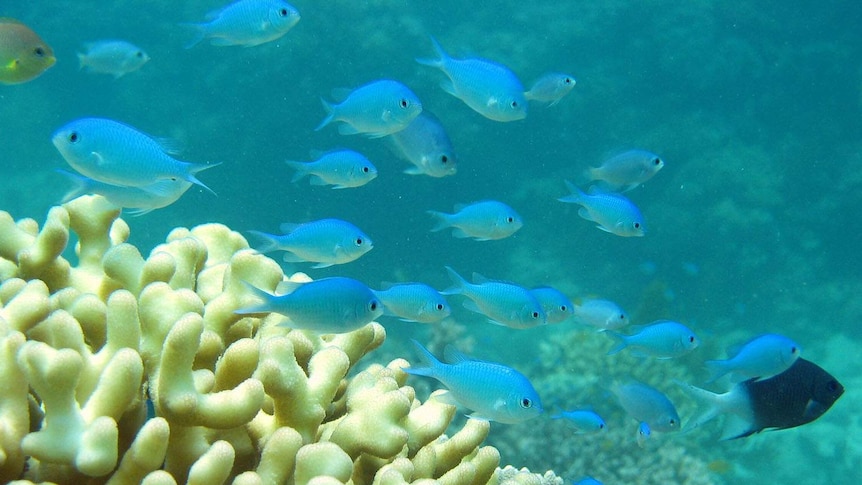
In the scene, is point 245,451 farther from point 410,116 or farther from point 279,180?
point 279,180

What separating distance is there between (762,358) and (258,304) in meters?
3.90

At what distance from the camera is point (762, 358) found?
4.58 metres

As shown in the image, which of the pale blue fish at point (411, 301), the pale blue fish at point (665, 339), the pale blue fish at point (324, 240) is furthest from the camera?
the pale blue fish at point (665, 339)

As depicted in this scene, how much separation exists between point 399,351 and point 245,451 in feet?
31.2

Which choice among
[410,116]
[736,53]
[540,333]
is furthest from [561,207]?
[410,116]

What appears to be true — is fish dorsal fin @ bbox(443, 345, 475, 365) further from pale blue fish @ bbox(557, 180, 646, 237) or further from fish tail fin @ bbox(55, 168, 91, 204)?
pale blue fish @ bbox(557, 180, 646, 237)

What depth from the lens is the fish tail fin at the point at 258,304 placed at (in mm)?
2404

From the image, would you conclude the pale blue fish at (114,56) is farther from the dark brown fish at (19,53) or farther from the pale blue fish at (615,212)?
the pale blue fish at (615,212)

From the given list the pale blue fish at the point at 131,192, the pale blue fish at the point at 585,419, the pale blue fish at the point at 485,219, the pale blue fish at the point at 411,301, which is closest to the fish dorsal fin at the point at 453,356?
the pale blue fish at the point at 411,301

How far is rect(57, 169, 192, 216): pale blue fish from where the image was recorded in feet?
9.43

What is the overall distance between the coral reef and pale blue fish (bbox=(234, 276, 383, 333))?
0.32ft

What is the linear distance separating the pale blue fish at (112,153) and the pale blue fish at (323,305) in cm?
78

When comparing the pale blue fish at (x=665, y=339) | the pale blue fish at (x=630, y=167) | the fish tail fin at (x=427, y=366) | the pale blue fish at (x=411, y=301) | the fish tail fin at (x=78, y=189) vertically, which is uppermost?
the fish tail fin at (x=78, y=189)

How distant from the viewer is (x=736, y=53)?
14969 mm
